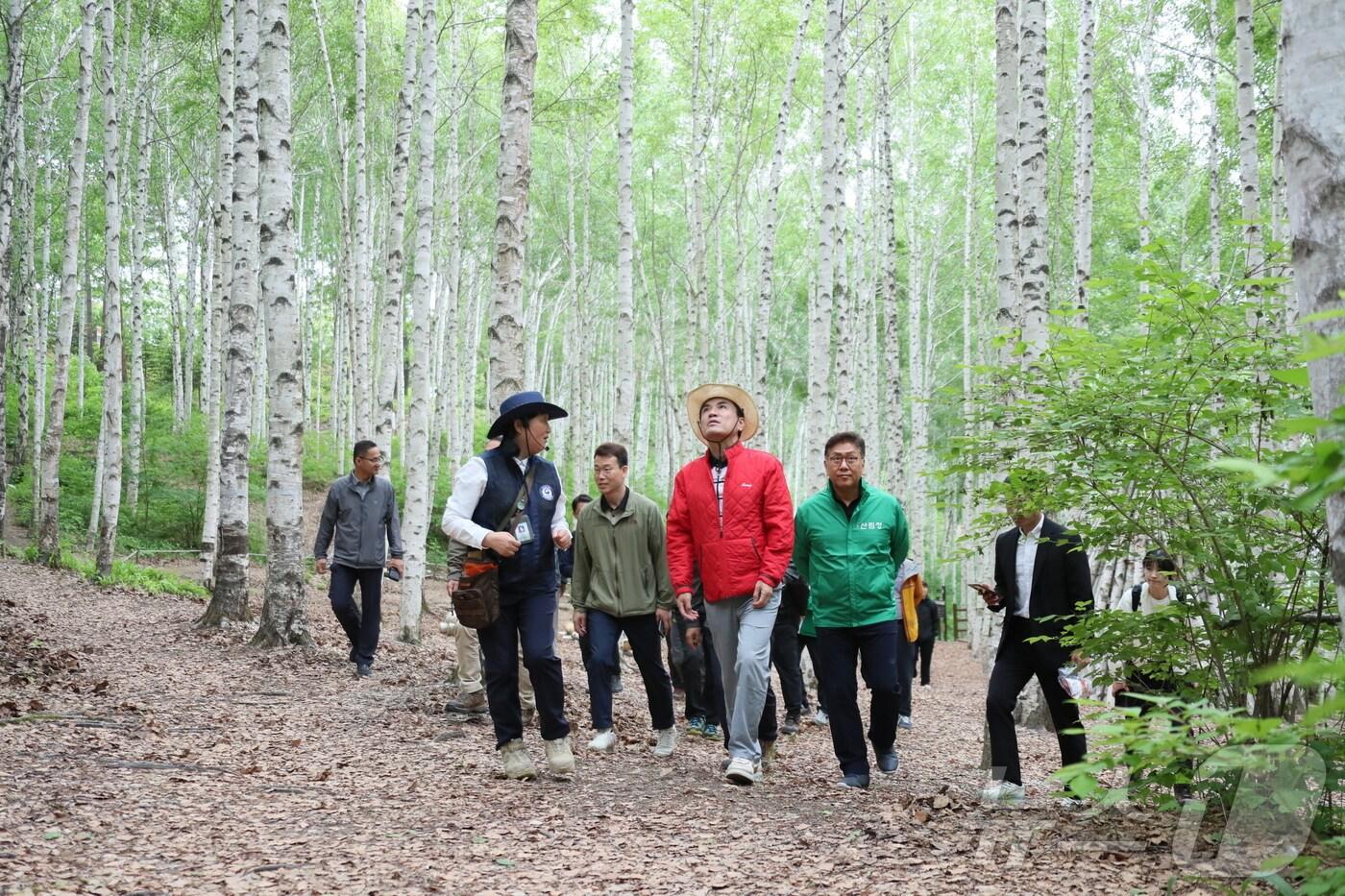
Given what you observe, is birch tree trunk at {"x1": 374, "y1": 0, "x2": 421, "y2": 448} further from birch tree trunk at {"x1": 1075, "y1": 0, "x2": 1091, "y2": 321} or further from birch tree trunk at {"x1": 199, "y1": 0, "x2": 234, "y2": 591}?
birch tree trunk at {"x1": 1075, "y1": 0, "x2": 1091, "y2": 321}

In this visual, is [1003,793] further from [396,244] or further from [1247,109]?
[396,244]

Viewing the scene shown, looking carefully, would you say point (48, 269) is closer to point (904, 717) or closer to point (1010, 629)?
point (904, 717)

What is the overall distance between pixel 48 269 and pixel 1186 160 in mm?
28203

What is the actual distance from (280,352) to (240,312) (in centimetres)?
105

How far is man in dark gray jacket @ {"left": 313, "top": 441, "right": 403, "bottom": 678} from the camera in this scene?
8367 mm

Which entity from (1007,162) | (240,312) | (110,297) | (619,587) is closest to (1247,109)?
(1007,162)

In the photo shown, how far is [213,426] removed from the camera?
15.9 m

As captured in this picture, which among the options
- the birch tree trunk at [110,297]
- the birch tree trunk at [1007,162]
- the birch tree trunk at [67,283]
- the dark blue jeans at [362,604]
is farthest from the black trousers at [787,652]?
the birch tree trunk at [67,283]

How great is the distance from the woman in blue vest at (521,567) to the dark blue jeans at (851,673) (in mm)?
1448

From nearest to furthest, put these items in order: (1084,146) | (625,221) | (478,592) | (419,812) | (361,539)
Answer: (419,812), (478,592), (361,539), (1084,146), (625,221)

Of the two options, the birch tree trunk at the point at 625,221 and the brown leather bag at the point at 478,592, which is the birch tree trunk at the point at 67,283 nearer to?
the birch tree trunk at the point at 625,221

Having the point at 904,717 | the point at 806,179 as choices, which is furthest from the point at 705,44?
the point at 904,717

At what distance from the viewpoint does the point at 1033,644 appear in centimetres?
519

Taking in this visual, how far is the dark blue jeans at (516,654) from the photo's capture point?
5297 millimetres
